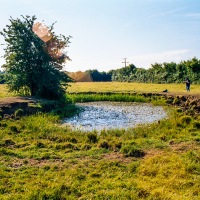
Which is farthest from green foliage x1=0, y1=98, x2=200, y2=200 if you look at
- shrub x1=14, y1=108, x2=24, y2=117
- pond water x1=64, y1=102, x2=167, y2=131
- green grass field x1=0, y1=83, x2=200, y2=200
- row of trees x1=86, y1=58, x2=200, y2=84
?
row of trees x1=86, y1=58, x2=200, y2=84

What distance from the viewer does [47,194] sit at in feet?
18.6

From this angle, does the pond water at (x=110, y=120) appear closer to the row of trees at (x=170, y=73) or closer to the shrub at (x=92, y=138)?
the shrub at (x=92, y=138)

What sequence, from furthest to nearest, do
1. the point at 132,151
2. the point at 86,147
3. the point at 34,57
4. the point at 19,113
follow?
1. the point at 34,57
2. the point at 19,113
3. the point at 86,147
4. the point at 132,151

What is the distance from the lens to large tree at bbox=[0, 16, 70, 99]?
2327 centimetres

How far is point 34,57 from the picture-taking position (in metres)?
23.5

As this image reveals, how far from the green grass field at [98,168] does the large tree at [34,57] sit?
41.8 feet

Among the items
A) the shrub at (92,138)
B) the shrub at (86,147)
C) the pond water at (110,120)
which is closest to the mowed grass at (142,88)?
the pond water at (110,120)

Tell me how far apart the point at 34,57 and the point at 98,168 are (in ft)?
59.3

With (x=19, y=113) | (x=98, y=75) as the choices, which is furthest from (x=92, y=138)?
(x=98, y=75)

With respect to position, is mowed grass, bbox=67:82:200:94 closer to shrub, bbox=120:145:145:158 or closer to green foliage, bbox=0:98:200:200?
green foliage, bbox=0:98:200:200

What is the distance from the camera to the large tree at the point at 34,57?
916 inches

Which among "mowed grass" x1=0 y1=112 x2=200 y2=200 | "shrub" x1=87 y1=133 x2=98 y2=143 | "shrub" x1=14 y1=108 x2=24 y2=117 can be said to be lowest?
"mowed grass" x1=0 y1=112 x2=200 y2=200

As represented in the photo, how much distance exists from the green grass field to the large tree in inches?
501

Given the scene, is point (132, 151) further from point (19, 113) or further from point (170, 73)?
point (170, 73)
